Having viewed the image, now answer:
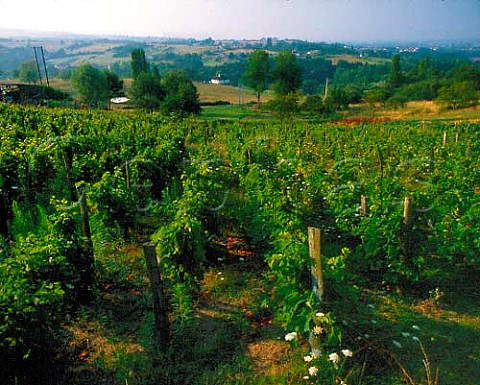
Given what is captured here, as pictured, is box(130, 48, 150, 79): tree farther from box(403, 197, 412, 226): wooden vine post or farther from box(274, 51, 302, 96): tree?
box(403, 197, 412, 226): wooden vine post

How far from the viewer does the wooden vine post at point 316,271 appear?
190 inches

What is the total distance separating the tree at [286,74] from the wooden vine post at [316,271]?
7340cm

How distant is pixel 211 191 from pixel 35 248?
3668 millimetres

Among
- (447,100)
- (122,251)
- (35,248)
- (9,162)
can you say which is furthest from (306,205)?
(447,100)

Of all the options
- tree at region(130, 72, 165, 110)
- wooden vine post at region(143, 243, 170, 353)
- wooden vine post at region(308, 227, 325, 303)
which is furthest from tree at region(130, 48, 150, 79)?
wooden vine post at region(308, 227, 325, 303)

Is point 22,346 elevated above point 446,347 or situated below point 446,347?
above

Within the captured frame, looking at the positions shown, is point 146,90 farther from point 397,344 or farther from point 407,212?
point 397,344

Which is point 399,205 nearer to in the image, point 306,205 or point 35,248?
point 306,205

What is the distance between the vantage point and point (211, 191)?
7777 millimetres

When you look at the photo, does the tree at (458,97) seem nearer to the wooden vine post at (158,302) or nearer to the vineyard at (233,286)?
the vineyard at (233,286)

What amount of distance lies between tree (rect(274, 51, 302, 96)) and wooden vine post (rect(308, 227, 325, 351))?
2890 inches

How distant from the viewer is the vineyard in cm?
477

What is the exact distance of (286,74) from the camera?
76438mm

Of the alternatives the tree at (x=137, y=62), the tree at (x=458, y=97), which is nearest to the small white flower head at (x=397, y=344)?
the tree at (x=458, y=97)
